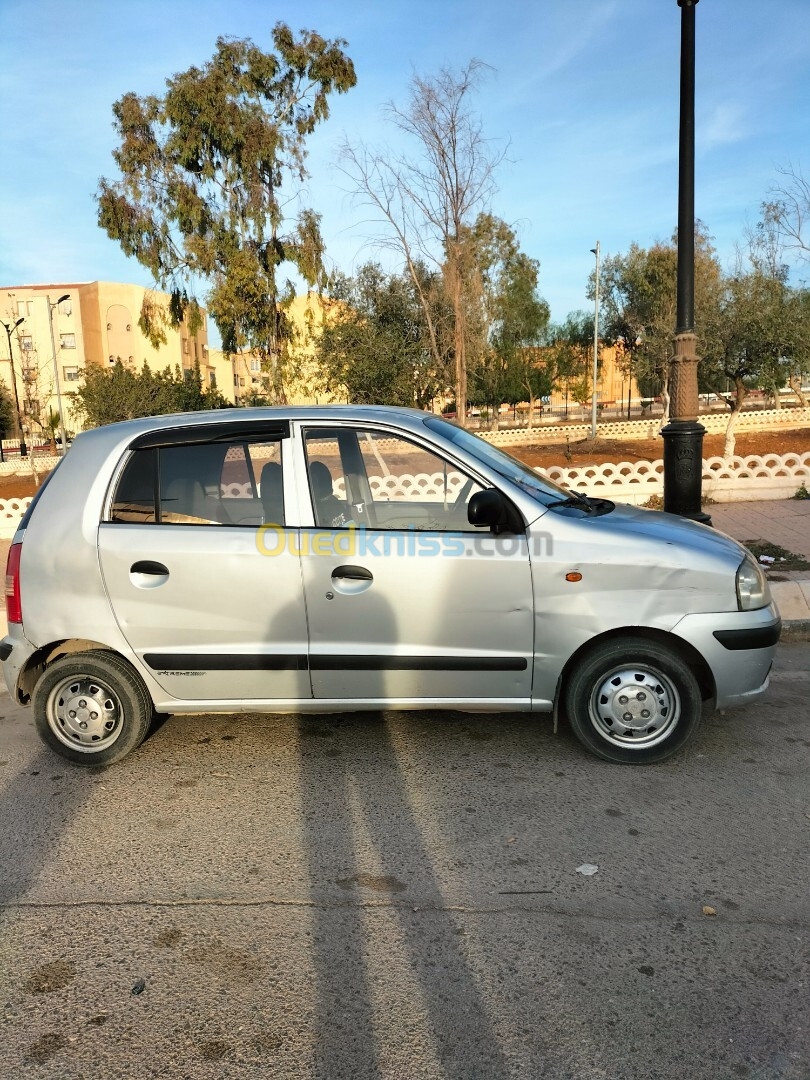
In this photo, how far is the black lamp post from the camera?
6.55m

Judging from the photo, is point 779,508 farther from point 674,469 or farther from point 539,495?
point 539,495

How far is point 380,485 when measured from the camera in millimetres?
4207

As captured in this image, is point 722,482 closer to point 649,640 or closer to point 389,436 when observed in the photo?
point 649,640

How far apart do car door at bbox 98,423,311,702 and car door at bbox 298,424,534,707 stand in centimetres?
15

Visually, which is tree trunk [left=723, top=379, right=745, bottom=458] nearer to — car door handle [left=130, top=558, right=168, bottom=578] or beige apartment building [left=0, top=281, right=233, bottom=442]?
car door handle [left=130, top=558, right=168, bottom=578]

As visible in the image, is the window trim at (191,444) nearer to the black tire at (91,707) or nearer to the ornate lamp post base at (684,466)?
the black tire at (91,707)

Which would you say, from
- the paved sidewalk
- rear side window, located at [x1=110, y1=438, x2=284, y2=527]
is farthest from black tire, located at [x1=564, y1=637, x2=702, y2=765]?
the paved sidewalk

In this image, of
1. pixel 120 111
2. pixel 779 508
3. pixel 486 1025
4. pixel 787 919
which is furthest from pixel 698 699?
pixel 120 111

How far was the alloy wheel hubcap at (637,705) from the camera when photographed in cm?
384

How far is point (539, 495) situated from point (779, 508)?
9.02 metres

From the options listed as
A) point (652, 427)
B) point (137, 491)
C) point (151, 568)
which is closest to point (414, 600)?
point (151, 568)

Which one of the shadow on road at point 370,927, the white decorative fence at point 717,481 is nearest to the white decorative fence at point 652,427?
the white decorative fence at point 717,481

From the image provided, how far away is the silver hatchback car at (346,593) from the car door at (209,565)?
0.01 metres

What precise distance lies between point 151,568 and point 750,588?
294cm
